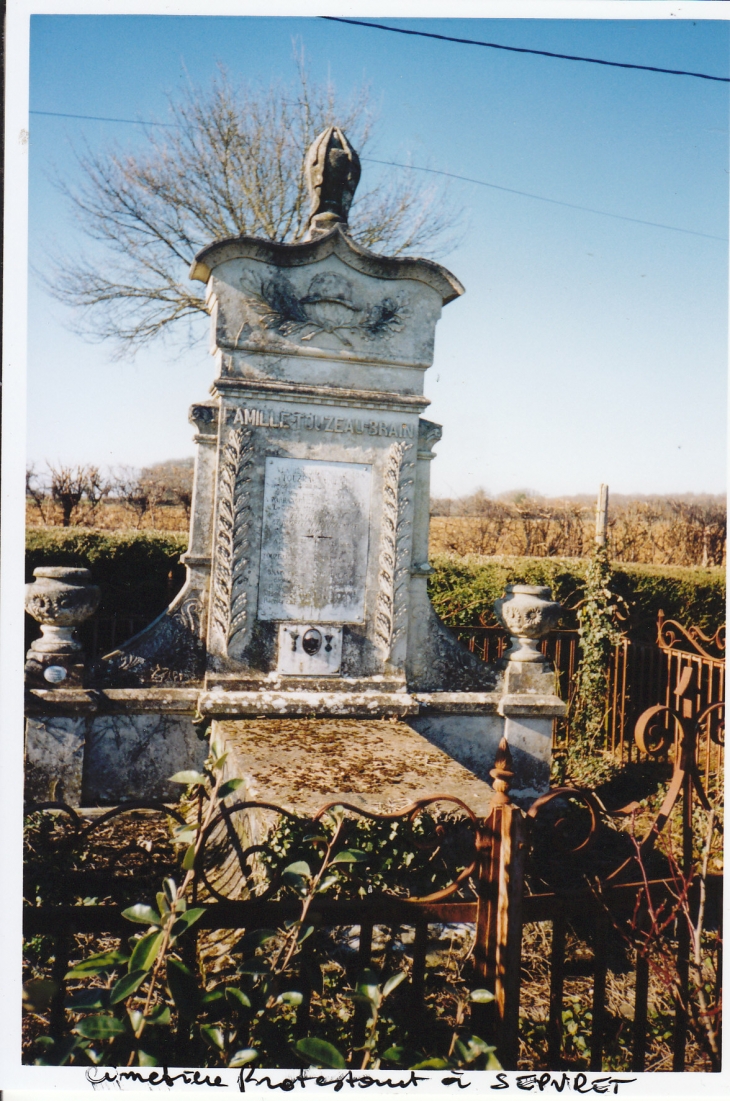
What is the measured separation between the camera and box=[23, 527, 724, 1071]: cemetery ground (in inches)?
66.7

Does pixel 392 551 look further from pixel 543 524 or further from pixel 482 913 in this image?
pixel 543 524

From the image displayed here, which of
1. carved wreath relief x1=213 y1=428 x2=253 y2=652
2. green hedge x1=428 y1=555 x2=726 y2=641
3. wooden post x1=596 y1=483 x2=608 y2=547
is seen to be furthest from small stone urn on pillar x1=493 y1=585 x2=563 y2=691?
green hedge x1=428 y1=555 x2=726 y2=641

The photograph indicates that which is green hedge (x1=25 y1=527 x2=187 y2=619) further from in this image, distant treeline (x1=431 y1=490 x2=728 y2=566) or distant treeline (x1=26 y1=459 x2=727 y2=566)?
distant treeline (x1=431 y1=490 x2=728 y2=566)

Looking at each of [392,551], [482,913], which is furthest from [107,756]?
[482,913]

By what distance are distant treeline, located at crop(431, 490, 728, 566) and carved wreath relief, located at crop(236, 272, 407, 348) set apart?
17.3 ft

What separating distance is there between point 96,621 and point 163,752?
2.03 meters

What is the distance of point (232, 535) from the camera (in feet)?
14.9

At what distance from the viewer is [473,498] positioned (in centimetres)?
1040

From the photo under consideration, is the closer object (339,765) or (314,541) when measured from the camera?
(339,765)

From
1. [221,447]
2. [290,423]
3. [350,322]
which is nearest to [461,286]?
[350,322]

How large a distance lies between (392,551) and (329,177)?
2.57 meters

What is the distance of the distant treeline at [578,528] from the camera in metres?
9.05

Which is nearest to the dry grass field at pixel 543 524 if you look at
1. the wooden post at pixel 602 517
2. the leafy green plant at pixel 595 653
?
the wooden post at pixel 602 517

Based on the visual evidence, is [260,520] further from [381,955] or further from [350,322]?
[381,955]
